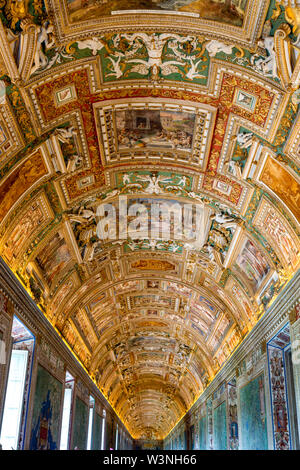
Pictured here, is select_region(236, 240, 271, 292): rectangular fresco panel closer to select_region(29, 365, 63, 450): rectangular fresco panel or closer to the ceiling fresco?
the ceiling fresco

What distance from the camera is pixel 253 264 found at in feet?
56.3

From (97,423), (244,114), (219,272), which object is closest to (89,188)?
(244,114)

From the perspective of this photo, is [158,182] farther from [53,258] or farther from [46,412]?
[46,412]

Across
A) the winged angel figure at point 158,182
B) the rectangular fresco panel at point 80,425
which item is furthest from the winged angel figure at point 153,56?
the rectangular fresco panel at point 80,425

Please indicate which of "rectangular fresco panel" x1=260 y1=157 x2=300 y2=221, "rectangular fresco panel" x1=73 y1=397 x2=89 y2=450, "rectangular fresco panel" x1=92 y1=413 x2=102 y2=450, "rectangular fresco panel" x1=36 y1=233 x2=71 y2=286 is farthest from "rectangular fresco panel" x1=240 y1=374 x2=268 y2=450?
"rectangular fresco panel" x1=92 y1=413 x2=102 y2=450

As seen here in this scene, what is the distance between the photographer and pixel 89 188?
1573 centimetres

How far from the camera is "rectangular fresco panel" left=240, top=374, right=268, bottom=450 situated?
54.0 feet

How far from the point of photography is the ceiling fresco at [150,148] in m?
10.3

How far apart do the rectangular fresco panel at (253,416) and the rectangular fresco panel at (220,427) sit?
15.1ft

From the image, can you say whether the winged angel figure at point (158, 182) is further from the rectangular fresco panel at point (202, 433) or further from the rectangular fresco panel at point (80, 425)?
the rectangular fresco panel at point (202, 433)

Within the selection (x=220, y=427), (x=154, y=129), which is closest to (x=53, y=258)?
(x=154, y=129)

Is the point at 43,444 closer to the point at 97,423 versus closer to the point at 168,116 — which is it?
the point at 168,116

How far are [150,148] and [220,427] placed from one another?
17.7 meters

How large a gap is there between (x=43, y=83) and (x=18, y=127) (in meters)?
1.35
